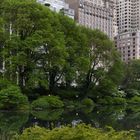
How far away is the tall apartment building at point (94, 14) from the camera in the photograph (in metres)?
157

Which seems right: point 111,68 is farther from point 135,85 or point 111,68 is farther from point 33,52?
point 135,85

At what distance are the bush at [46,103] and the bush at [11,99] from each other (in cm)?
174

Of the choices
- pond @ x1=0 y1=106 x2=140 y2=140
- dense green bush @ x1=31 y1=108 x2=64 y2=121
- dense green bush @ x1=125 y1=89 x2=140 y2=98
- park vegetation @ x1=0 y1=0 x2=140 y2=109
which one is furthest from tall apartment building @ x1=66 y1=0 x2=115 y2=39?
pond @ x1=0 y1=106 x2=140 y2=140

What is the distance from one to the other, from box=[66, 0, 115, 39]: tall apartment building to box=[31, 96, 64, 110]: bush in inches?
4131

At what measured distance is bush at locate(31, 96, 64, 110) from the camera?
4842 centimetres

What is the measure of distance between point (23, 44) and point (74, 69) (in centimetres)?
927

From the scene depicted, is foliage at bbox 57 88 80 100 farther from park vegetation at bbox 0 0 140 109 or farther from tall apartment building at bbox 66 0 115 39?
tall apartment building at bbox 66 0 115 39

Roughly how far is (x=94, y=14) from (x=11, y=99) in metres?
121

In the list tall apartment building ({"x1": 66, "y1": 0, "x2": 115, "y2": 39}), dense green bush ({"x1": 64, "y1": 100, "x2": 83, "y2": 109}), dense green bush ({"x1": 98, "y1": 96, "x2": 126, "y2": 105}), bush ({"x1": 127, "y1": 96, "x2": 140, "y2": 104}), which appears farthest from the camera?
tall apartment building ({"x1": 66, "y1": 0, "x2": 115, "y2": 39})

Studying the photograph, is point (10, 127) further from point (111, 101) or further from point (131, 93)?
point (131, 93)

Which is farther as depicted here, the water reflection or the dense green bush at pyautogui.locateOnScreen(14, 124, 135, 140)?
the water reflection

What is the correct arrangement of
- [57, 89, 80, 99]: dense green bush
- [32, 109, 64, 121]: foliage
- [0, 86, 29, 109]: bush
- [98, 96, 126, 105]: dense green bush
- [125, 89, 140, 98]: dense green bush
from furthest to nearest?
1. [125, 89, 140, 98]: dense green bush
2. [98, 96, 126, 105]: dense green bush
3. [57, 89, 80, 99]: dense green bush
4. [0, 86, 29, 109]: bush
5. [32, 109, 64, 121]: foliage

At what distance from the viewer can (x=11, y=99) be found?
4619cm

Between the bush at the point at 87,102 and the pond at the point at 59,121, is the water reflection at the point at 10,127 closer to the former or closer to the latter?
the pond at the point at 59,121
